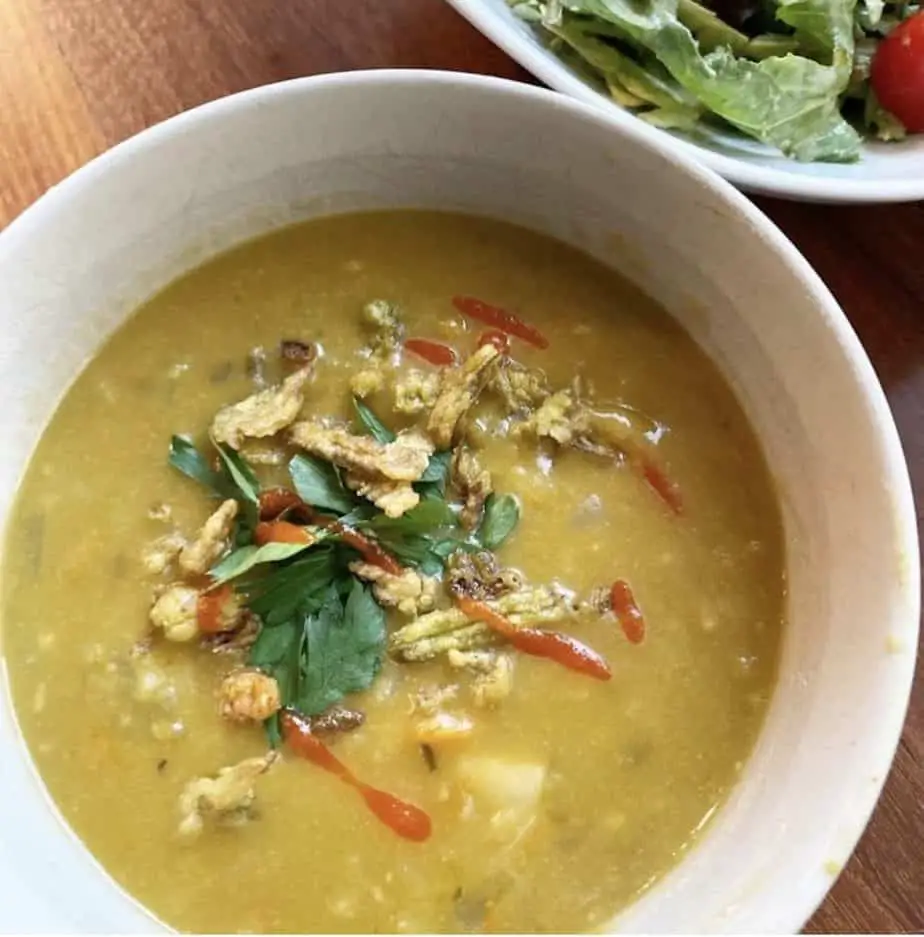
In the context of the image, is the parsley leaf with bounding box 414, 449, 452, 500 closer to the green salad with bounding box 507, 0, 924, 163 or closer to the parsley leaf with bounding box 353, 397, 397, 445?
the parsley leaf with bounding box 353, 397, 397, 445

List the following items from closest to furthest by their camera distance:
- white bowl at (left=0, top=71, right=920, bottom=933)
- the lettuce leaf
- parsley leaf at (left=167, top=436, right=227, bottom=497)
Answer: white bowl at (left=0, top=71, right=920, bottom=933) < parsley leaf at (left=167, top=436, right=227, bottom=497) < the lettuce leaf

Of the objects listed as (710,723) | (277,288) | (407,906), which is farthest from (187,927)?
(277,288)

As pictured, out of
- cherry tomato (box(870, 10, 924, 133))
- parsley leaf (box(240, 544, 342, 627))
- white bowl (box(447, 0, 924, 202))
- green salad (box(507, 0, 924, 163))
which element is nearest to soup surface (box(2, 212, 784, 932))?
parsley leaf (box(240, 544, 342, 627))

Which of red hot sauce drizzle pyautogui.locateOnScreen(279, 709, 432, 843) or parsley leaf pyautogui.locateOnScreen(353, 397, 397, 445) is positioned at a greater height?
parsley leaf pyautogui.locateOnScreen(353, 397, 397, 445)

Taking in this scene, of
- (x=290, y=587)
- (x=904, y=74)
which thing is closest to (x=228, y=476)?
(x=290, y=587)

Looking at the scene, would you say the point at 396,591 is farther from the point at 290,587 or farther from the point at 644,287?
the point at 644,287

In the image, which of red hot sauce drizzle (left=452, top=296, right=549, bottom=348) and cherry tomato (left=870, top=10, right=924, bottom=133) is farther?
cherry tomato (left=870, top=10, right=924, bottom=133)
